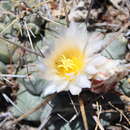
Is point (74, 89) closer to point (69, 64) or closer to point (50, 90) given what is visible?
point (50, 90)

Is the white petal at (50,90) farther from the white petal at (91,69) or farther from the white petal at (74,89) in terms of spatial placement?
the white petal at (91,69)

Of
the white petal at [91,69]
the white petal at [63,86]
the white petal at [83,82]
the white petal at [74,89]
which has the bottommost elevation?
the white petal at [74,89]

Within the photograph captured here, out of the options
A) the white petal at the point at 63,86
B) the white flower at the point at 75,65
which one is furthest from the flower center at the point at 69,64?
the white petal at the point at 63,86

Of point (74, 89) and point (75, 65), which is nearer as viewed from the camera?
point (74, 89)

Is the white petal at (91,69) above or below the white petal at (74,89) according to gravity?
above

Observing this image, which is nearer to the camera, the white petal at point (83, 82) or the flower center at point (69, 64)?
the white petal at point (83, 82)

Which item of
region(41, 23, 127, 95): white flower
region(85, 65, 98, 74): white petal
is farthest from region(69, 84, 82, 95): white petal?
region(85, 65, 98, 74): white petal

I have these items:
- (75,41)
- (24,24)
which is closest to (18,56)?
(24,24)

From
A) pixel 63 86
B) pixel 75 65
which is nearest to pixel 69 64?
pixel 75 65
